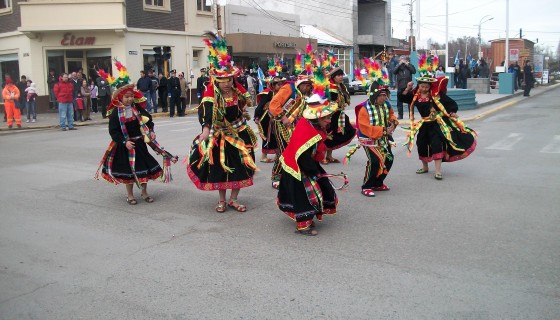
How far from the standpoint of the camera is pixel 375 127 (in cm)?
791

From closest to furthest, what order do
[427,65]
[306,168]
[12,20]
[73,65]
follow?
[306,168] < [427,65] < [12,20] < [73,65]

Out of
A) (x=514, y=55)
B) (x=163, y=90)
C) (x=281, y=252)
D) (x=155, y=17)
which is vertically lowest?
(x=281, y=252)

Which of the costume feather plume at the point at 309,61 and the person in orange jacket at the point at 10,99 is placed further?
the person in orange jacket at the point at 10,99

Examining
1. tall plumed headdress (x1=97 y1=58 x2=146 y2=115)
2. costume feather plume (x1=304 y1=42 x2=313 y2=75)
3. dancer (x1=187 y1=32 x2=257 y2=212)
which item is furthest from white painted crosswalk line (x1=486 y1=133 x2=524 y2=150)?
tall plumed headdress (x1=97 y1=58 x2=146 y2=115)

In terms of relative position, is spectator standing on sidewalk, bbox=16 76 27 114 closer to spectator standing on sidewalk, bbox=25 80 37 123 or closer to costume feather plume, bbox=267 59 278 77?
spectator standing on sidewalk, bbox=25 80 37 123

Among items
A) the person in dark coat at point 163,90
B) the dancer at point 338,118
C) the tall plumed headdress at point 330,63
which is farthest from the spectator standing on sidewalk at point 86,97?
the dancer at point 338,118

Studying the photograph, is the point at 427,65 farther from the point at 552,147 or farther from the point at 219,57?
the point at 552,147

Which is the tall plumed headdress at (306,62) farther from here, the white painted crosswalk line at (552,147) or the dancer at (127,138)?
the white painted crosswalk line at (552,147)

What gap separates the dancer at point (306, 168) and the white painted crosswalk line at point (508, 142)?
281 inches

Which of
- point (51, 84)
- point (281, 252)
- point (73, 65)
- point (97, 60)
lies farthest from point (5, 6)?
point (281, 252)

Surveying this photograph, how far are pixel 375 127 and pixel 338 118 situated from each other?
1.09m

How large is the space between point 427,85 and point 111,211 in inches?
Answer: 204

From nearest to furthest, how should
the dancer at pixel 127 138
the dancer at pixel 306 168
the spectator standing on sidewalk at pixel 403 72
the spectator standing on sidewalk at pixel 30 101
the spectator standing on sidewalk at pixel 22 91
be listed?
the dancer at pixel 306 168 < the dancer at pixel 127 138 < the spectator standing on sidewalk at pixel 403 72 < the spectator standing on sidewalk at pixel 30 101 < the spectator standing on sidewalk at pixel 22 91

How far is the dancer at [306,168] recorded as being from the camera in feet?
19.8
